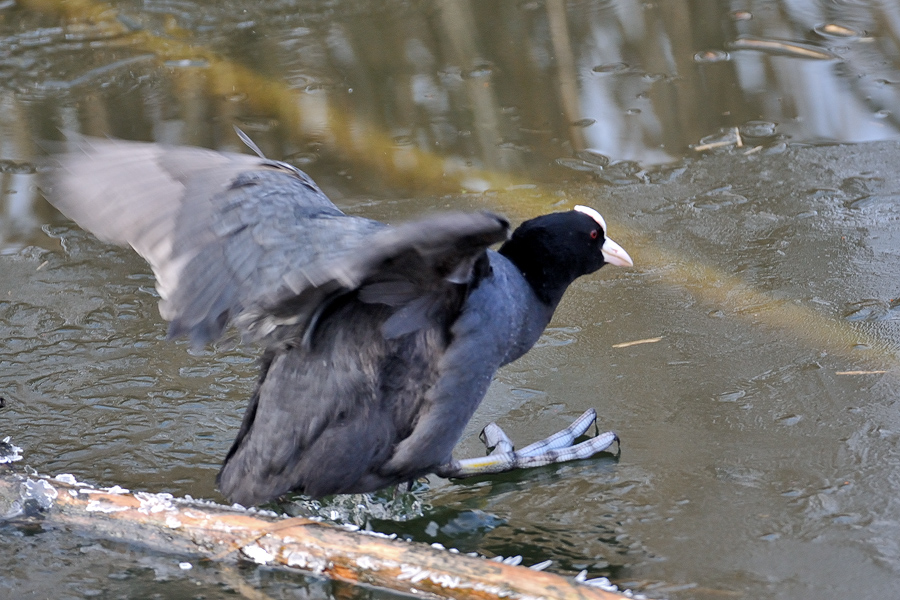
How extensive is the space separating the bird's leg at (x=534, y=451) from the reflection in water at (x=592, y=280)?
5 cm

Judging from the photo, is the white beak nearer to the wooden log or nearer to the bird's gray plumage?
the bird's gray plumage

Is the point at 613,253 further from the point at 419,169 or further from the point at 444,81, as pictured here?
the point at 444,81

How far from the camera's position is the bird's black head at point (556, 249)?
3195 mm

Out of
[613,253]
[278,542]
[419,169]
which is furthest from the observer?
[419,169]

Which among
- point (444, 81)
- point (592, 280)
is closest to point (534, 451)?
point (592, 280)

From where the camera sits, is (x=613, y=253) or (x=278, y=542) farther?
(x=613, y=253)

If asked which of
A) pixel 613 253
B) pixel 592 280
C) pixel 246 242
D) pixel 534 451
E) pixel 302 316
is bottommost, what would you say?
pixel 534 451

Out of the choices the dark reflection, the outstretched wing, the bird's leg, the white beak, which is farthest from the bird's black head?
the dark reflection

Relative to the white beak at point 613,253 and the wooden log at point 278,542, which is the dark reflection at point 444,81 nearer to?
the white beak at point 613,253

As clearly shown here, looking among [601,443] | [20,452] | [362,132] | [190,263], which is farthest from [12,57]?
[601,443]

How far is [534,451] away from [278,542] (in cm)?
97

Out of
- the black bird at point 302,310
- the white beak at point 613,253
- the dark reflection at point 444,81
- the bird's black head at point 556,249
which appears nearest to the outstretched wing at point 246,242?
the black bird at point 302,310

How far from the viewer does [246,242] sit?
8.36 ft

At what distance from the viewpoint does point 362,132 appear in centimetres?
551
